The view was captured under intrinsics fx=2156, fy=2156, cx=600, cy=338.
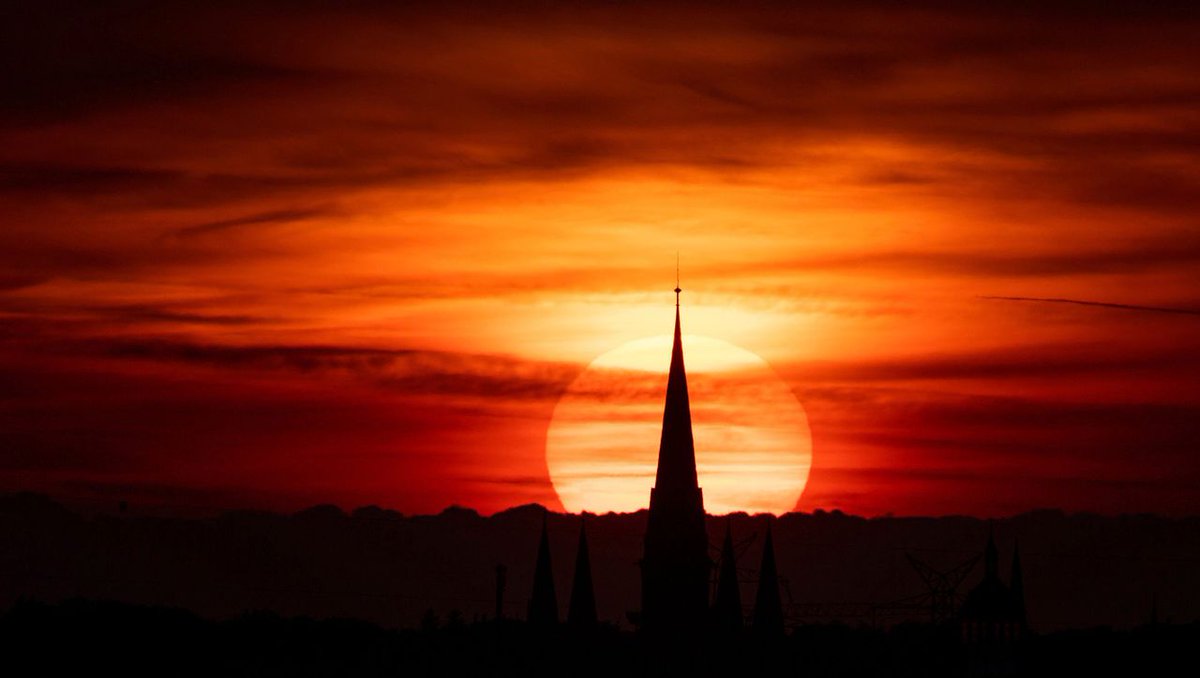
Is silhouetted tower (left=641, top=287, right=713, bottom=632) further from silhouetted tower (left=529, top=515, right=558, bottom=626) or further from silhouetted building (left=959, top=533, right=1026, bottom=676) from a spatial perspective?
silhouetted building (left=959, top=533, right=1026, bottom=676)

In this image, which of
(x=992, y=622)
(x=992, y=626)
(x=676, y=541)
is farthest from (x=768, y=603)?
(x=676, y=541)

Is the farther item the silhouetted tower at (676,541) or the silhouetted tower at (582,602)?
the silhouetted tower at (582,602)

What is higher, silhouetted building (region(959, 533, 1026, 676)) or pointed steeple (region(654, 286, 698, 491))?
pointed steeple (region(654, 286, 698, 491))

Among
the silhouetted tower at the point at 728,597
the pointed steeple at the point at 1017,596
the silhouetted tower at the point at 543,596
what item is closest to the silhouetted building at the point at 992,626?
the pointed steeple at the point at 1017,596

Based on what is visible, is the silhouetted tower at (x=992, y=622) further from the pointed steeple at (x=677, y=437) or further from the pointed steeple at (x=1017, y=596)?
the pointed steeple at (x=677, y=437)

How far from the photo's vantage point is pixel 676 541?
147 metres

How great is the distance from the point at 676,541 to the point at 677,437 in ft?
24.3

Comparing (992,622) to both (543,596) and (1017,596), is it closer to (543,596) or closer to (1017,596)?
(1017,596)

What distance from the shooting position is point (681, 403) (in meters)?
150

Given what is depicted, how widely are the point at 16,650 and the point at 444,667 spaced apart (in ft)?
155

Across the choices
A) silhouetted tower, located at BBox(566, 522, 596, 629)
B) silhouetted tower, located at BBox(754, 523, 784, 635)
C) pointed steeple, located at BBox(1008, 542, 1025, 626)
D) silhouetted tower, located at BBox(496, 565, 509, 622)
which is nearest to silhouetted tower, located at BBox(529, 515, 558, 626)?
silhouetted tower, located at BBox(566, 522, 596, 629)

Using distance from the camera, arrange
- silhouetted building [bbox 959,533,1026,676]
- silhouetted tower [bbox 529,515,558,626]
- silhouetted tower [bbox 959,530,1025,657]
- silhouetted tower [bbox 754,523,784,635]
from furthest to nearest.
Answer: silhouetted building [bbox 959,533,1026,676], silhouetted tower [bbox 959,530,1025,657], silhouetted tower [bbox 754,523,784,635], silhouetted tower [bbox 529,515,558,626]

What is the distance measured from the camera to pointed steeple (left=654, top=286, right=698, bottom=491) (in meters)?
149

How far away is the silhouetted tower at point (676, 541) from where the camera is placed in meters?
147
